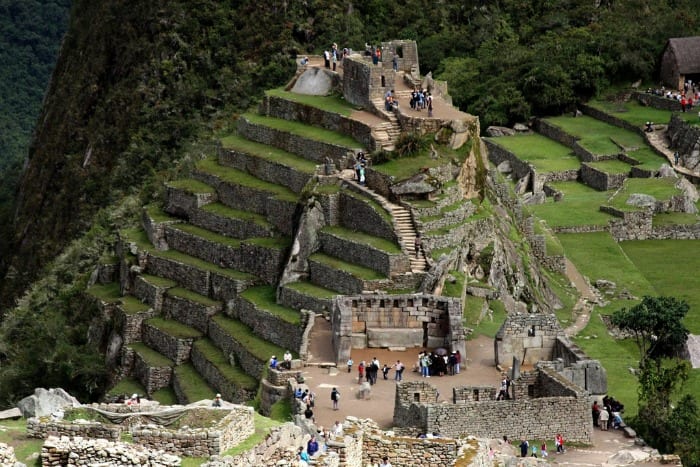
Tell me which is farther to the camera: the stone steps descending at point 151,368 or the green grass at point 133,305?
the green grass at point 133,305

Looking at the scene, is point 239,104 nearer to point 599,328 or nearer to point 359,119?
point 359,119

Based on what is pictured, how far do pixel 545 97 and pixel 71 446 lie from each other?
89.1 m

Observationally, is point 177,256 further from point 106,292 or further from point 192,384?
point 192,384

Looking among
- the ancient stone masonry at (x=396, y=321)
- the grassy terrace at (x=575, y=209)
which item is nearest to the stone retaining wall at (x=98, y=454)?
the ancient stone masonry at (x=396, y=321)

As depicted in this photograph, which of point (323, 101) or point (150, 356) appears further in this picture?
point (323, 101)

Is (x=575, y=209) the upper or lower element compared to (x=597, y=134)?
lower

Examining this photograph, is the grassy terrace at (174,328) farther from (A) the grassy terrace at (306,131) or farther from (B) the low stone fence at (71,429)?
(B) the low stone fence at (71,429)

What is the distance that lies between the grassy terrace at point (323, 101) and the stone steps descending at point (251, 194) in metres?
3.97

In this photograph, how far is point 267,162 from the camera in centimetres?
8075

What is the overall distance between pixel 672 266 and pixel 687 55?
122 feet

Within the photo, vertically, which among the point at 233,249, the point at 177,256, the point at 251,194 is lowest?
the point at 177,256

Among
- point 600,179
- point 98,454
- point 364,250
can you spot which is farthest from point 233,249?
point 98,454

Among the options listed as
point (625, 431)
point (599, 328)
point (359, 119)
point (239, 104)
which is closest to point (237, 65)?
point (239, 104)

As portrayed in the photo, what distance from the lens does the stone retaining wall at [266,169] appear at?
77875 mm
